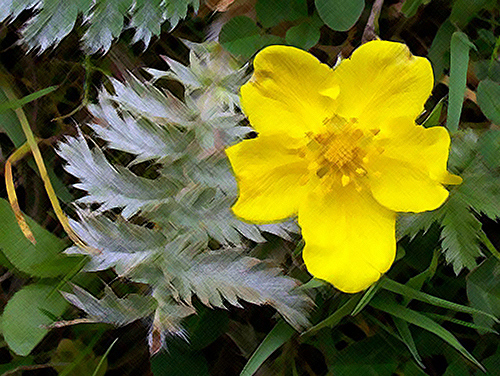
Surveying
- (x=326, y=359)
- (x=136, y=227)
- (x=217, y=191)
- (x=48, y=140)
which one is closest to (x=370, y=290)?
(x=326, y=359)

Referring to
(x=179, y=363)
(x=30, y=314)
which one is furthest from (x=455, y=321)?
(x=30, y=314)

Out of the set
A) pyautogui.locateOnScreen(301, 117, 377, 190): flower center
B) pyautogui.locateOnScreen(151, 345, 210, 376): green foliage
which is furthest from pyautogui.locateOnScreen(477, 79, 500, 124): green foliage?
pyautogui.locateOnScreen(151, 345, 210, 376): green foliage

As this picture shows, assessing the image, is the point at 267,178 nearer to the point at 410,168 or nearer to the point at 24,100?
the point at 410,168

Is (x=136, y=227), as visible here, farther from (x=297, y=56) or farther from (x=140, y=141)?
(x=297, y=56)

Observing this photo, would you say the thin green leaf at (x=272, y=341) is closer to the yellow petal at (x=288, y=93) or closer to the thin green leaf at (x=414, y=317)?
the thin green leaf at (x=414, y=317)

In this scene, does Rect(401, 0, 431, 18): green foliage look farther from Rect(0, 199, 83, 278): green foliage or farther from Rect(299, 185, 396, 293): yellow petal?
Rect(0, 199, 83, 278): green foliage
